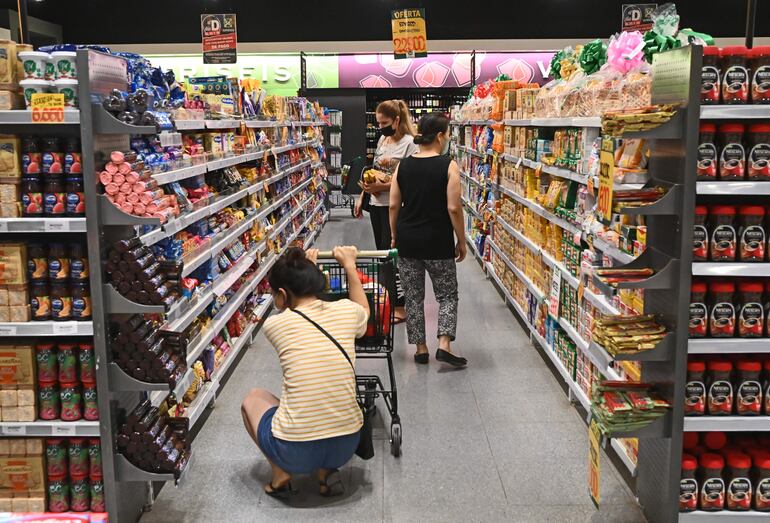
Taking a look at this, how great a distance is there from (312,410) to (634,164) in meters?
1.80

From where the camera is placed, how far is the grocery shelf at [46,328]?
3.08 meters

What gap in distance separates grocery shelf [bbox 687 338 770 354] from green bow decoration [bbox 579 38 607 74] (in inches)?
92.5

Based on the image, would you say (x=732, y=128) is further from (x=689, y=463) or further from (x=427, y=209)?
(x=427, y=209)

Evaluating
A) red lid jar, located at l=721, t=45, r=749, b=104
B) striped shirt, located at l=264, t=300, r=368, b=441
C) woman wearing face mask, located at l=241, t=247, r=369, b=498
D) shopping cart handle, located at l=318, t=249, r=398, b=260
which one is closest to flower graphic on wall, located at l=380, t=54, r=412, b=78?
shopping cart handle, located at l=318, t=249, r=398, b=260

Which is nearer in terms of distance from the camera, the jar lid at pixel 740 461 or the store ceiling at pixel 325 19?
the jar lid at pixel 740 461

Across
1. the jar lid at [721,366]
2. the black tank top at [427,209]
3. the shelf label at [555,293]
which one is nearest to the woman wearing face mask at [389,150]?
the black tank top at [427,209]

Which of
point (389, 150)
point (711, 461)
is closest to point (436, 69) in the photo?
point (389, 150)

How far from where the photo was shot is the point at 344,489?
12.3 feet

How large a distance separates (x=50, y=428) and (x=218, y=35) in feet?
33.3

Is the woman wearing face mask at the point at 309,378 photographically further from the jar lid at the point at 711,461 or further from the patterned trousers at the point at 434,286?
the patterned trousers at the point at 434,286

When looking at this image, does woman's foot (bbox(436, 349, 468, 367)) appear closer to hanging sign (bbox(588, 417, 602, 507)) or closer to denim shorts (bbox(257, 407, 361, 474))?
denim shorts (bbox(257, 407, 361, 474))

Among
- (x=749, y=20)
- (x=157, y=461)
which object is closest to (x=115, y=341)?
(x=157, y=461)

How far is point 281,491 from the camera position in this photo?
3.67m

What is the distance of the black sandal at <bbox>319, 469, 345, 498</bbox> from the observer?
3.68 m
